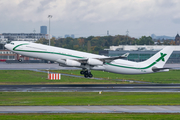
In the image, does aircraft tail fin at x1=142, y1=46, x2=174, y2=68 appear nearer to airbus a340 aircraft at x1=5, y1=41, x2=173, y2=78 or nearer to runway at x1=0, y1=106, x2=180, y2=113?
airbus a340 aircraft at x1=5, y1=41, x2=173, y2=78

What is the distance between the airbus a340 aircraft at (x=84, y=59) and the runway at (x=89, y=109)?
795 inches

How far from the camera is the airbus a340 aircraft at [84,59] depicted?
48.8m

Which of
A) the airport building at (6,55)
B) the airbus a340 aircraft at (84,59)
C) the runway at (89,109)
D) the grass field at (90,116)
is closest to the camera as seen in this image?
the grass field at (90,116)

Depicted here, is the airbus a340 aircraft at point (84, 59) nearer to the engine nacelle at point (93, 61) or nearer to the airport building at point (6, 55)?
the engine nacelle at point (93, 61)

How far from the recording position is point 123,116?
80.4 ft

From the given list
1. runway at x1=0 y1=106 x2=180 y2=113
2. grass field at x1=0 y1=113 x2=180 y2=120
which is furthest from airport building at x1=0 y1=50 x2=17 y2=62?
grass field at x1=0 y1=113 x2=180 y2=120

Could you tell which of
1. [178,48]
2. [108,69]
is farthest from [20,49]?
[178,48]

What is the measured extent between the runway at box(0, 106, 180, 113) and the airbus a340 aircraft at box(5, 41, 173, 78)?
66.2 ft

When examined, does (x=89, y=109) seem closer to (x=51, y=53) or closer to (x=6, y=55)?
(x=51, y=53)

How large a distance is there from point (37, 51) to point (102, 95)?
16.2m

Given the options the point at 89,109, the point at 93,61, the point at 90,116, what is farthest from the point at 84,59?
the point at 90,116

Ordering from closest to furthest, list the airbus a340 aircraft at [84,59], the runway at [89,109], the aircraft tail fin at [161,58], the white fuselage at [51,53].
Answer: the runway at [89,109] < the white fuselage at [51,53] < the airbus a340 aircraft at [84,59] < the aircraft tail fin at [161,58]

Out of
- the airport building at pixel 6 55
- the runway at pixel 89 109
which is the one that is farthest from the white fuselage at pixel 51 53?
the airport building at pixel 6 55

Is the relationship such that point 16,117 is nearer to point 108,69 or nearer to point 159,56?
point 108,69
